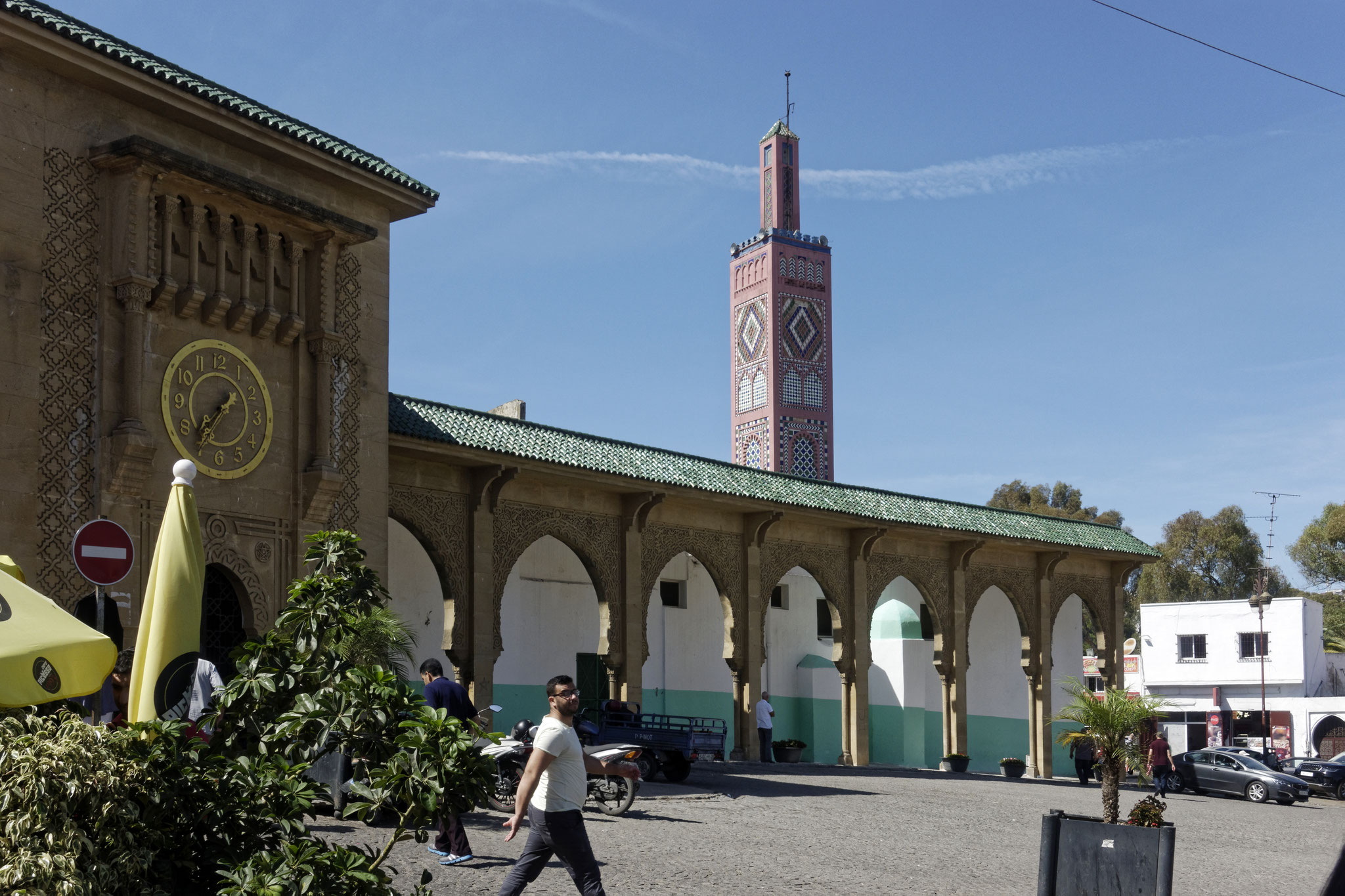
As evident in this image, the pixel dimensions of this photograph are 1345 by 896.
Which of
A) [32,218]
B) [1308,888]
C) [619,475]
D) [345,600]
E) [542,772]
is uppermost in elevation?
[32,218]

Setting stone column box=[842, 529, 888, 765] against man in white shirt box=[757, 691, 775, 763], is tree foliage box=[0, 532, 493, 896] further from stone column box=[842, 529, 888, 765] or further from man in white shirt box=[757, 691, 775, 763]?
stone column box=[842, 529, 888, 765]

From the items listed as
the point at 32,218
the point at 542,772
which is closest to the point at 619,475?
the point at 32,218

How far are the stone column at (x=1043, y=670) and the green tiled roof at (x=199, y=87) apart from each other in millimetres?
20400

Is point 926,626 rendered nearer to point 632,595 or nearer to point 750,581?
point 750,581

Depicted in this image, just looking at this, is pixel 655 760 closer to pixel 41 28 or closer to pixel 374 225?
pixel 374 225

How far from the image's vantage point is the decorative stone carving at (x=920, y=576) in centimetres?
2953

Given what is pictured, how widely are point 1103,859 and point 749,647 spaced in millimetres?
16780

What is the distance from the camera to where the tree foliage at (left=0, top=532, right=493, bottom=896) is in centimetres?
498

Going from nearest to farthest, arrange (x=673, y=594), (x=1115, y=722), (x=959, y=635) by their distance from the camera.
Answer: (x=1115, y=722) < (x=959, y=635) < (x=673, y=594)

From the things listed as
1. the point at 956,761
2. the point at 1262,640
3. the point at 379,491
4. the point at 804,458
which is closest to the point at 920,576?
the point at 956,761

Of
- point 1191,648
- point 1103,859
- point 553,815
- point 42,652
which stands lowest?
point 1191,648

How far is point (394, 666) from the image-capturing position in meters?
14.3

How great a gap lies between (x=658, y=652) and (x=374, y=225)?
14754 mm

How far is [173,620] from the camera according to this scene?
6.87 m
